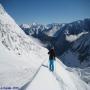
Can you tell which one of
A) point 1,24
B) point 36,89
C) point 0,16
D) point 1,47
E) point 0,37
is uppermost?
point 0,16

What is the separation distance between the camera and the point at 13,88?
12961mm

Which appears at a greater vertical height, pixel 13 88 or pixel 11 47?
pixel 11 47


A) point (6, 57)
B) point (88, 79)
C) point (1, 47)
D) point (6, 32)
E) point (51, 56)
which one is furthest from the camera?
point (6, 32)

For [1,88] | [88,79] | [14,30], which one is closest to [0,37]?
[14,30]

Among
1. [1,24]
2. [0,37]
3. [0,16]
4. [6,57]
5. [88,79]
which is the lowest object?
[88,79]

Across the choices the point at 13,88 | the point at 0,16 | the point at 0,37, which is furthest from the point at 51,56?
the point at 0,16

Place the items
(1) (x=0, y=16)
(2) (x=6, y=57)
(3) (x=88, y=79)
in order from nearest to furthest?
(3) (x=88, y=79)
(2) (x=6, y=57)
(1) (x=0, y=16)

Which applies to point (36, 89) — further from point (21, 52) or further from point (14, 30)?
point (14, 30)

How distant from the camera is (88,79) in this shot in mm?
26047

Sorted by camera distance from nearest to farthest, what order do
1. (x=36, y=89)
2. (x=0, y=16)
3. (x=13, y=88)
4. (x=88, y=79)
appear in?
1. (x=36, y=89)
2. (x=13, y=88)
3. (x=88, y=79)
4. (x=0, y=16)

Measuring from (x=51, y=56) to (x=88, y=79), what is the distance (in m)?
8.43

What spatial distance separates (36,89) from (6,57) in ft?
64.7

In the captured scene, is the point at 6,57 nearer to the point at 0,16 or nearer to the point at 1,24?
the point at 1,24

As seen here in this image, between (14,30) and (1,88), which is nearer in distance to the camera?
(1,88)
